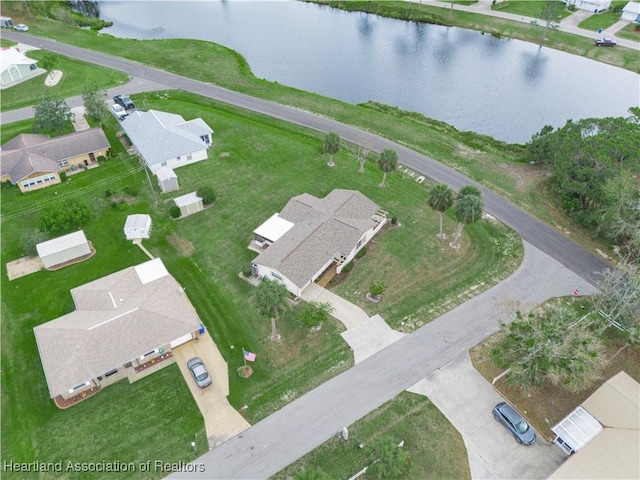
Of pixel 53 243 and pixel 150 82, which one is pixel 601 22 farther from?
pixel 53 243

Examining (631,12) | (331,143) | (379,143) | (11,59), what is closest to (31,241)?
(331,143)

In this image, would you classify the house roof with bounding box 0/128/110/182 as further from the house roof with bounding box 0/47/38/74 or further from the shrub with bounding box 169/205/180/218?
the house roof with bounding box 0/47/38/74

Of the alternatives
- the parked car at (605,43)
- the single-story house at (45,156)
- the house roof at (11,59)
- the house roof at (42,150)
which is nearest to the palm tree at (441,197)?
the house roof at (42,150)

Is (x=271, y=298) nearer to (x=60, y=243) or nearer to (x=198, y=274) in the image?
(x=198, y=274)

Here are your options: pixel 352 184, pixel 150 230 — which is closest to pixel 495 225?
pixel 352 184

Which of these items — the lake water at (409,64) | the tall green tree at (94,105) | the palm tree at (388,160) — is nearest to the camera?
the palm tree at (388,160)

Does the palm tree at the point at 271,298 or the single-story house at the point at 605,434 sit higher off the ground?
the palm tree at the point at 271,298

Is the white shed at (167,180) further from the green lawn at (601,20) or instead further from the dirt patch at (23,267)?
the green lawn at (601,20)

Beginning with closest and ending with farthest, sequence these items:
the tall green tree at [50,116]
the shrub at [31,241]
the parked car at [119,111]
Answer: the shrub at [31,241] → the tall green tree at [50,116] → the parked car at [119,111]
